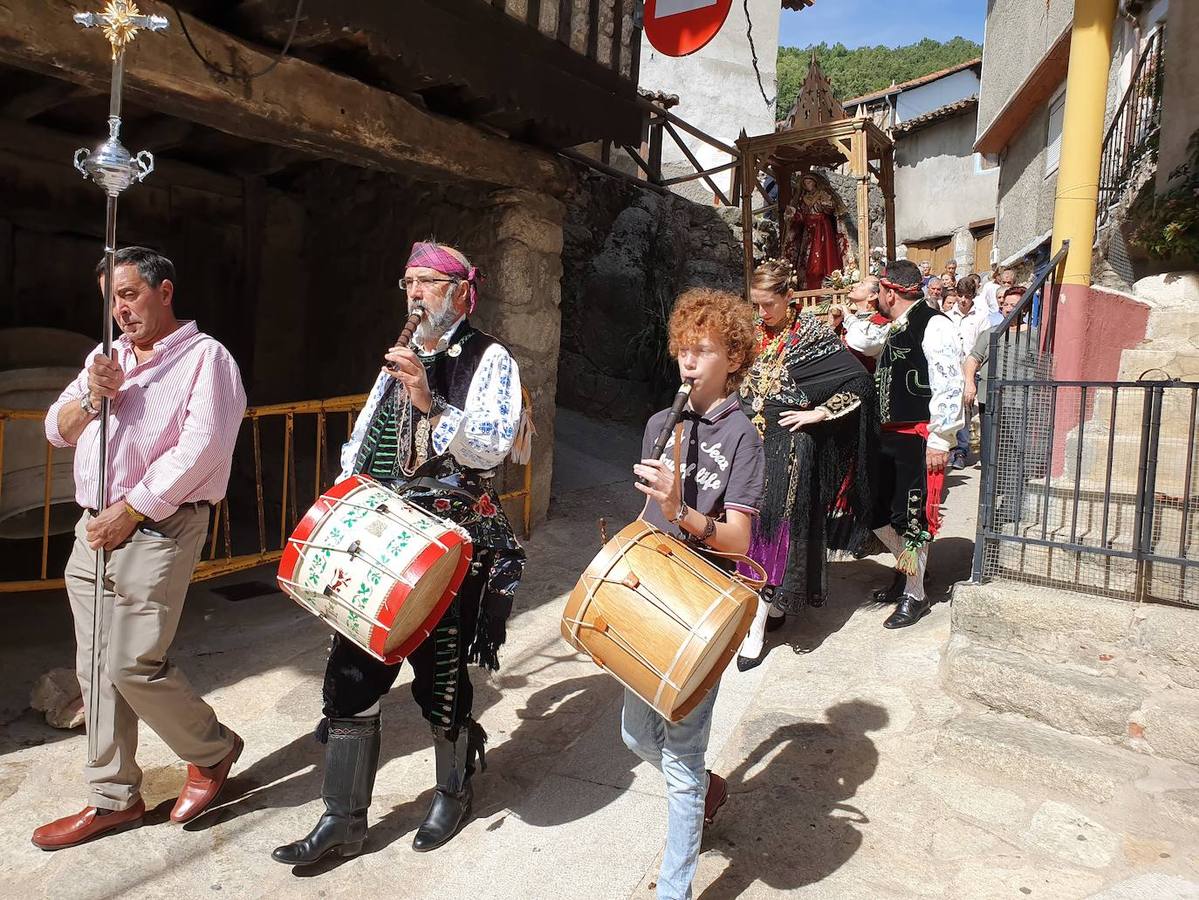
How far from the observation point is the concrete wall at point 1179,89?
570cm

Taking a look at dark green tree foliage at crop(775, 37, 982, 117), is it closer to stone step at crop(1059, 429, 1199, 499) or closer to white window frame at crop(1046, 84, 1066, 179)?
white window frame at crop(1046, 84, 1066, 179)

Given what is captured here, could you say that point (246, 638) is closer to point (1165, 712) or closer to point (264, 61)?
point (264, 61)

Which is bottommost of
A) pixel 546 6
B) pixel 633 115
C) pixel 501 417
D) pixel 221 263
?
pixel 501 417

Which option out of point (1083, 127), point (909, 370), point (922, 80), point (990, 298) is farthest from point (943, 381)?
point (922, 80)

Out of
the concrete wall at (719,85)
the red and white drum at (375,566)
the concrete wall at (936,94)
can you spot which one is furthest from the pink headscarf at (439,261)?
the concrete wall at (936,94)

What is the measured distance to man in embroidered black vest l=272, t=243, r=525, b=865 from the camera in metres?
2.55

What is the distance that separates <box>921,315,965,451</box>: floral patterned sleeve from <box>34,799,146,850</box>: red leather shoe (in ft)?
12.2

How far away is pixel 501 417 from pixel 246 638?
2.46 metres

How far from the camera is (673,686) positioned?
1.96m

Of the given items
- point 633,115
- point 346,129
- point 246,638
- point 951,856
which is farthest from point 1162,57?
point 246,638

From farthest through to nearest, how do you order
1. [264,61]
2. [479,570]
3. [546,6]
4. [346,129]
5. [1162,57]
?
1. [1162,57]
2. [546,6]
3. [346,129]
4. [264,61]
5. [479,570]

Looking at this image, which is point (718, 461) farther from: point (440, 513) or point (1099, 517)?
point (1099, 517)

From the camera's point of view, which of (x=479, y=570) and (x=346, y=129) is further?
(x=346, y=129)

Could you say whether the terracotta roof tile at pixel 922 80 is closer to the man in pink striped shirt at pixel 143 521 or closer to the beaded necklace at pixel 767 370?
the beaded necklace at pixel 767 370
